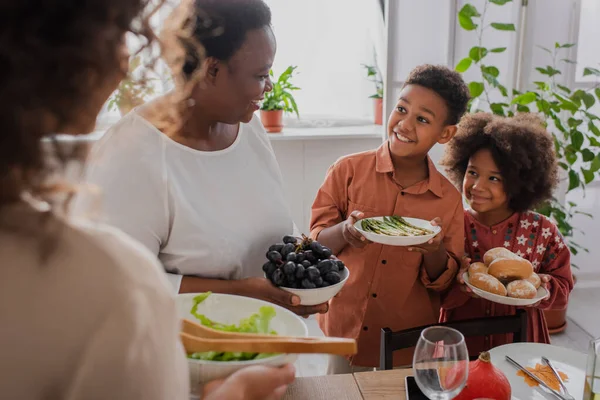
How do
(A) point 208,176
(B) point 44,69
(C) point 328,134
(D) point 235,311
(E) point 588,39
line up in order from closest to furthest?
(B) point 44,69 → (D) point 235,311 → (A) point 208,176 → (E) point 588,39 → (C) point 328,134

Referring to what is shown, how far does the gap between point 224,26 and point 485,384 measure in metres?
0.92

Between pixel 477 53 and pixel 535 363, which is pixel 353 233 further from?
pixel 477 53

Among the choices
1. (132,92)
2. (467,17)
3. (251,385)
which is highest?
(467,17)

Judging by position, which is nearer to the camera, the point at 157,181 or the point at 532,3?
the point at 157,181

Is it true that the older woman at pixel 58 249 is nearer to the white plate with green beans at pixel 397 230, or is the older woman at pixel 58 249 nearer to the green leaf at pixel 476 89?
the white plate with green beans at pixel 397 230

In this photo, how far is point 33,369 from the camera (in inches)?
17.7

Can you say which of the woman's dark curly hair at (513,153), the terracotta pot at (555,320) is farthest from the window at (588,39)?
the woman's dark curly hair at (513,153)

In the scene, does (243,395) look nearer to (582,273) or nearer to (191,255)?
(191,255)

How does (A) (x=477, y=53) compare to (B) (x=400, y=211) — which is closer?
(B) (x=400, y=211)

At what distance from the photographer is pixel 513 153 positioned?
1900 mm

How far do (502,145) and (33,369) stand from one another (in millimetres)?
1724

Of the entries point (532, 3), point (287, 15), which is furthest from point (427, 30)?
point (287, 15)

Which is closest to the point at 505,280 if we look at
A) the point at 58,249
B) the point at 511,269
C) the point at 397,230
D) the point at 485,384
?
the point at 511,269

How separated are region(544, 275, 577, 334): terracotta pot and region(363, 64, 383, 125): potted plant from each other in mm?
1554
